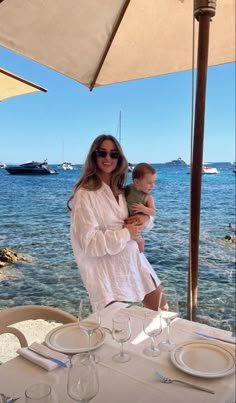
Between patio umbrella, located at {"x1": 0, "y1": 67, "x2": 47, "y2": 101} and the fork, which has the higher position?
patio umbrella, located at {"x1": 0, "y1": 67, "x2": 47, "y2": 101}

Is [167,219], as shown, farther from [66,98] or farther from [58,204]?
[66,98]

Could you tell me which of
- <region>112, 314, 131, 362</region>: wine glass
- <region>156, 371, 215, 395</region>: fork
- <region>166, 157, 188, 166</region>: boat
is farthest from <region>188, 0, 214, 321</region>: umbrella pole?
<region>166, 157, 188, 166</region>: boat

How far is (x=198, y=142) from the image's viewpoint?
189 centimetres

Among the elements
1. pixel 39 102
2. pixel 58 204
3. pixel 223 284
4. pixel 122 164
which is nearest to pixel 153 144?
pixel 39 102

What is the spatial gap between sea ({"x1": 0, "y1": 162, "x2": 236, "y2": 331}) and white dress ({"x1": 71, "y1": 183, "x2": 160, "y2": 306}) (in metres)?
0.28

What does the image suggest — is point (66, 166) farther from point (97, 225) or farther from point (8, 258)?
point (97, 225)

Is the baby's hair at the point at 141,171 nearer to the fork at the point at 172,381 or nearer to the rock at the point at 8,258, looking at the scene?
the fork at the point at 172,381

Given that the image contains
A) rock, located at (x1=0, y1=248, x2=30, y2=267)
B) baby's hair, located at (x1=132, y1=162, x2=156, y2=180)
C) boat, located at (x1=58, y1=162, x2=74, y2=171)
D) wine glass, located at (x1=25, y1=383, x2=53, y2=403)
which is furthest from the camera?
boat, located at (x1=58, y1=162, x2=74, y2=171)

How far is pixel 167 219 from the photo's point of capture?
18125mm

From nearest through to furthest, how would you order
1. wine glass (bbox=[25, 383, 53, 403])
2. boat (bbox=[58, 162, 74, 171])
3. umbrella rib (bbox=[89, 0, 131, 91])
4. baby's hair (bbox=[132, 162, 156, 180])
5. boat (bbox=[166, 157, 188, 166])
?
wine glass (bbox=[25, 383, 53, 403]) → umbrella rib (bbox=[89, 0, 131, 91]) → baby's hair (bbox=[132, 162, 156, 180]) → boat (bbox=[58, 162, 74, 171]) → boat (bbox=[166, 157, 188, 166])

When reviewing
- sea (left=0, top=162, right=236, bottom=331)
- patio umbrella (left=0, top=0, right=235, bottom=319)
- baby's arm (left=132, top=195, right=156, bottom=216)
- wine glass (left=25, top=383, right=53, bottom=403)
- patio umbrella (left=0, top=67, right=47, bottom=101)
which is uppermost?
patio umbrella (left=0, top=0, right=235, bottom=319)

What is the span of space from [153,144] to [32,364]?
37.6 metres

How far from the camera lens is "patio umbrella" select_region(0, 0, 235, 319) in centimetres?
179

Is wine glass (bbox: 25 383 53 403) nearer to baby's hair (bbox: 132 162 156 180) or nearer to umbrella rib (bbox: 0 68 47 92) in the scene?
baby's hair (bbox: 132 162 156 180)
